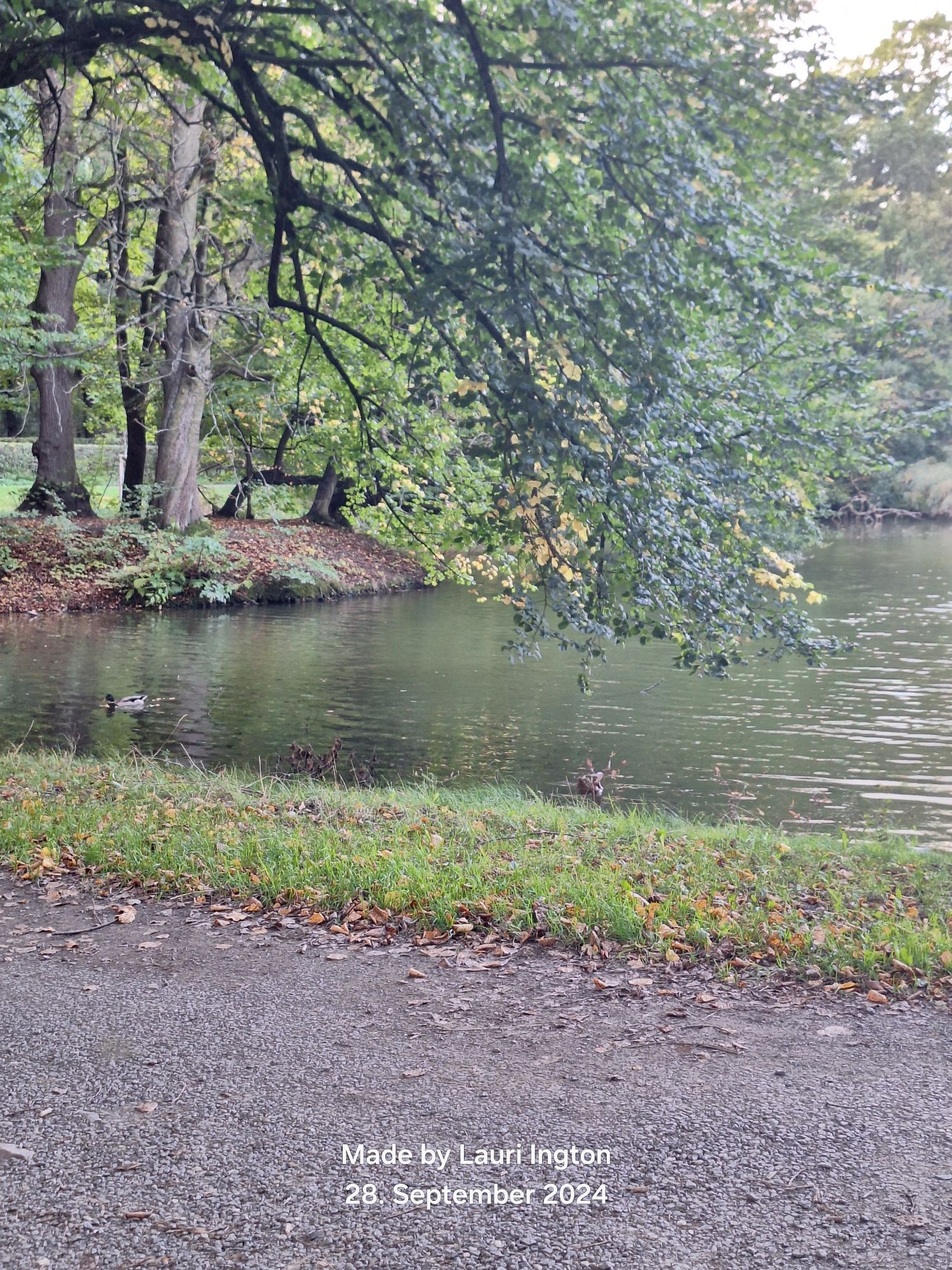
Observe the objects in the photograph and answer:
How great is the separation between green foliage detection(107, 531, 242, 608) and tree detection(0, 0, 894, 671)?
15.3 meters

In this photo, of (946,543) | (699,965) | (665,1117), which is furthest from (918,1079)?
(946,543)

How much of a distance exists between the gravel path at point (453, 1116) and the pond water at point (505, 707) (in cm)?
561

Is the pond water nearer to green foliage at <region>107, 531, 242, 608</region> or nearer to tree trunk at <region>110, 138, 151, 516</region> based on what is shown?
green foliage at <region>107, 531, 242, 608</region>

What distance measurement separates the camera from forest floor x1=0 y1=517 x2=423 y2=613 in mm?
22266

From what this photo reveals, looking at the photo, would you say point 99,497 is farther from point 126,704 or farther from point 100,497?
point 126,704

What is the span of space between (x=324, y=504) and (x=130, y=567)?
11359mm

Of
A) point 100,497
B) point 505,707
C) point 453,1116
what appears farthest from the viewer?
point 100,497

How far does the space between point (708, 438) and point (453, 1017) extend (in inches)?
163

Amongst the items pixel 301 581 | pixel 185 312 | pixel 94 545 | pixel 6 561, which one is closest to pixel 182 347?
pixel 185 312

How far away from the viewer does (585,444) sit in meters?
6.53

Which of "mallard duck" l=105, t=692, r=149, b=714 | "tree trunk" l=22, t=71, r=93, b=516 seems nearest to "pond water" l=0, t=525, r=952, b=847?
"mallard duck" l=105, t=692, r=149, b=714

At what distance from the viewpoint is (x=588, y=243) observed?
6.45 meters

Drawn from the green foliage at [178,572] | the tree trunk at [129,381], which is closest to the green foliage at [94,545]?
the green foliage at [178,572]

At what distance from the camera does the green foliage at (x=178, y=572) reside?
22.7 meters
